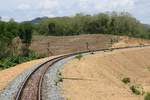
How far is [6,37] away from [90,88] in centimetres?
4432

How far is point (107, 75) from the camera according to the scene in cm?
3869

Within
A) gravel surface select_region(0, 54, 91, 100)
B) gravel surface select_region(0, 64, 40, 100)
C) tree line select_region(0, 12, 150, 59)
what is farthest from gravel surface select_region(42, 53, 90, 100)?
tree line select_region(0, 12, 150, 59)

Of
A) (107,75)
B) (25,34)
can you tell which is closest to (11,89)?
(107,75)

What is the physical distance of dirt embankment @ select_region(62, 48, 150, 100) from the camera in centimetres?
2588

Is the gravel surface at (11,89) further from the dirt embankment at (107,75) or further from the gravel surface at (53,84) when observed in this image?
the dirt embankment at (107,75)

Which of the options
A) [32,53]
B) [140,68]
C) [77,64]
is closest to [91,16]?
[32,53]

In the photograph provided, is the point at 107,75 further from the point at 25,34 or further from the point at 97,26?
the point at 97,26

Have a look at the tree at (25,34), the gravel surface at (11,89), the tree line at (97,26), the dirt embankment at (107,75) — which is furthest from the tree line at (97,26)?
the gravel surface at (11,89)

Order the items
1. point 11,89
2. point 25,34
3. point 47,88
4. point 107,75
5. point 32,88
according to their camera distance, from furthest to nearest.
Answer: point 25,34
point 107,75
point 11,89
point 47,88
point 32,88

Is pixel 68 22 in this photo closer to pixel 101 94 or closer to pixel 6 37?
pixel 6 37

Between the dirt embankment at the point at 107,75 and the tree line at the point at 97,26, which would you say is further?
the tree line at the point at 97,26

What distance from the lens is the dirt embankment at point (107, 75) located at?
2588cm

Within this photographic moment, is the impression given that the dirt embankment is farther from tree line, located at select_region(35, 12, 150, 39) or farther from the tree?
tree line, located at select_region(35, 12, 150, 39)

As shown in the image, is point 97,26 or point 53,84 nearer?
point 53,84
